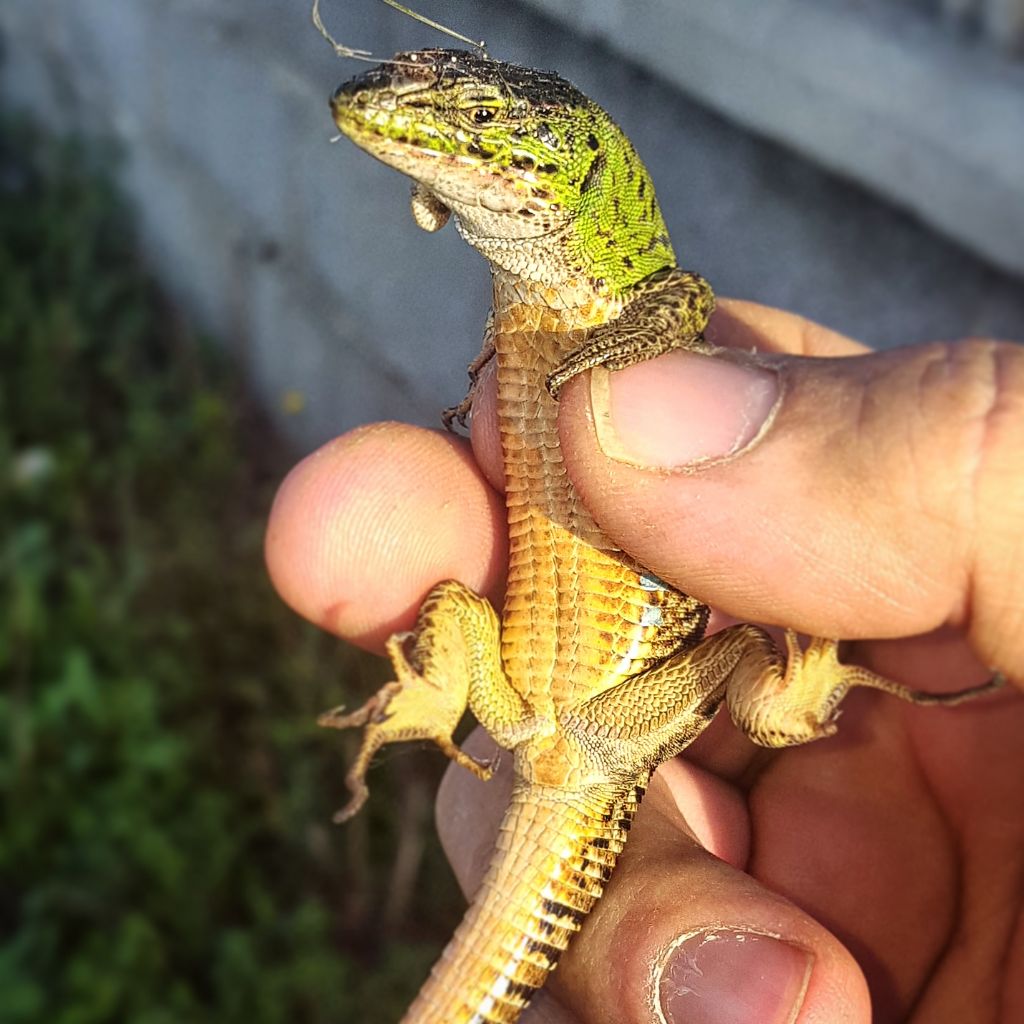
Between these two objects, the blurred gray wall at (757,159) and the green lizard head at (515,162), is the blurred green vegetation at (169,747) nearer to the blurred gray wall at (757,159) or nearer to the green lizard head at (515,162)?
the blurred gray wall at (757,159)

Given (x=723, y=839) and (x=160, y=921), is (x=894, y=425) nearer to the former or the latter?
(x=723, y=839)

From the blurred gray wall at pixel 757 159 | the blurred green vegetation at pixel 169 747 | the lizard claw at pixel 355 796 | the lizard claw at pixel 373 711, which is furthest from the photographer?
the blurred green vegetation at pixel 169 747

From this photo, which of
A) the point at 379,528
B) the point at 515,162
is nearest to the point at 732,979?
the point at 379,528

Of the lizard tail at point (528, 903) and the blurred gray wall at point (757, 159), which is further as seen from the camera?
the lizard tail at point (528, 903)

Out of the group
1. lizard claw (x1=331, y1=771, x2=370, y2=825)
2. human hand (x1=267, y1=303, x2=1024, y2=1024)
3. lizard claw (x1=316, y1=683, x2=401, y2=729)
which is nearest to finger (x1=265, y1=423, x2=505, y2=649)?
human hand (x1=267, y1=303, x2=1024, y2=1024)

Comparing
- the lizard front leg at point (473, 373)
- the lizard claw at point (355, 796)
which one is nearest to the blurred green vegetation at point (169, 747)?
the lizard front leg at point (473, 373)

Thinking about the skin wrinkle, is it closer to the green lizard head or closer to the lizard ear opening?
the green lizard head

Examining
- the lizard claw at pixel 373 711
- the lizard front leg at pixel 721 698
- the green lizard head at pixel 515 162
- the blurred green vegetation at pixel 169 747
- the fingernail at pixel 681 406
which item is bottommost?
the blurred green vegetation at pixel 169 747

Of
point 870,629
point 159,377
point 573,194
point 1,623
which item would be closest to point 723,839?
point 870,629
